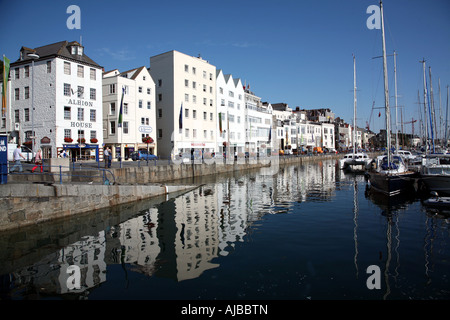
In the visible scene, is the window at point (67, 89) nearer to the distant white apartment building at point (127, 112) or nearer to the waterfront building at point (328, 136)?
the distant white apartment building at point (127, 112)

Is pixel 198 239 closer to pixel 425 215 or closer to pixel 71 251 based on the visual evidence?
pixel 71 251

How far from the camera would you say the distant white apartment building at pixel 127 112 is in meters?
46.3

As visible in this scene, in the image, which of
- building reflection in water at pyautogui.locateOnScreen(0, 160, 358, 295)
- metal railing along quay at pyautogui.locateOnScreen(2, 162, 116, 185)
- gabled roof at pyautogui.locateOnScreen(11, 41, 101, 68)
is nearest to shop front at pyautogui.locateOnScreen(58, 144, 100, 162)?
gabled roof at pyautogui.locateOnScreen(11, 41, 101, 68)

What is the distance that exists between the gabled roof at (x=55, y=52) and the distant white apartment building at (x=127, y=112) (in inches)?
223

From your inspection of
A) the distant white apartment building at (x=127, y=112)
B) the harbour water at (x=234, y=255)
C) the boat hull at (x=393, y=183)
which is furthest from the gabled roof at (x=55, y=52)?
the boat hull at (x=393, y=183)

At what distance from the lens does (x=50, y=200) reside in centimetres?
1575

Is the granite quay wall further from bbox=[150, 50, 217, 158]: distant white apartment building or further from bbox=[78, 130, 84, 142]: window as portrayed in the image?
bbox=[150, 50, 217, 158]: distant white apartment building

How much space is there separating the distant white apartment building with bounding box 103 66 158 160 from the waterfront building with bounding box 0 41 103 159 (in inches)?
171

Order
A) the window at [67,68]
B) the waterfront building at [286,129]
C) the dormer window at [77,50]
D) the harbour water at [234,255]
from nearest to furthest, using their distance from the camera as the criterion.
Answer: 1. the harbour water at [234,255]
2. the window at [67,68]
3. the dormer window at [77,50]
4. the waterfront building at [286,129]

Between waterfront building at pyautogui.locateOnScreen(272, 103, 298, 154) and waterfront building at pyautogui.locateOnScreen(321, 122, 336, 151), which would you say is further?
waterfront building at pyautogui.locateOnScreen(321, 122, 336, 151)

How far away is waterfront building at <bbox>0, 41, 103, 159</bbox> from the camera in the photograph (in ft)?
123

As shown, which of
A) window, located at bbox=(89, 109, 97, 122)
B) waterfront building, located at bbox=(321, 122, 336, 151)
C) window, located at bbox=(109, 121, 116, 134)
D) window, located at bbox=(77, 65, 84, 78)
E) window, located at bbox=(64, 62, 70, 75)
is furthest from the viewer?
waterfront building, located at bbox=(321, 122, 336, 151)

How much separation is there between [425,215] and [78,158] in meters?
38.1
